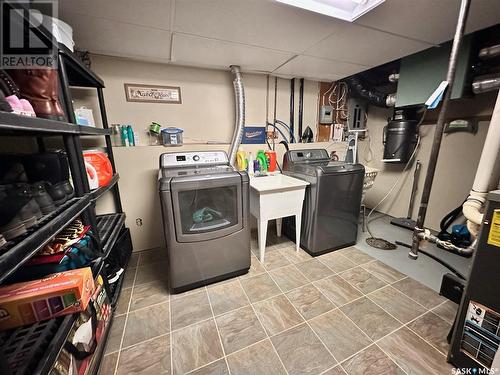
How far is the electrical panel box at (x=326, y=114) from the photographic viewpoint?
2771 mm

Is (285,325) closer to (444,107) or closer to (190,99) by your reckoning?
(444,107)

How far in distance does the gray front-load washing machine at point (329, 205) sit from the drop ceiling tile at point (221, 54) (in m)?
1.08

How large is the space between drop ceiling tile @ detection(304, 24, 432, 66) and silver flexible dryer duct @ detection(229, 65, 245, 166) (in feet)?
2.29

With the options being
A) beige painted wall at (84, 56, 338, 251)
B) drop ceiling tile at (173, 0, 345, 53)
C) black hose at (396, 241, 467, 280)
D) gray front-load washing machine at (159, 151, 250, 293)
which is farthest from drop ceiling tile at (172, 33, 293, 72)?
black hose at (396, 241, 467, 280)

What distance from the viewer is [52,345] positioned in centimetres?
69

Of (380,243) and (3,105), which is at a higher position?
(3,105)

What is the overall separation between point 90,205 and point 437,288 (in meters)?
2.51

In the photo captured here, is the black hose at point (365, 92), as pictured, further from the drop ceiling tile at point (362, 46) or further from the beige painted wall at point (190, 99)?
the drop ceiling tile at point (362, 46)

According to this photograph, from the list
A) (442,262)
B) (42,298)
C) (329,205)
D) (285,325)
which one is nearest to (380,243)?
(442,262)

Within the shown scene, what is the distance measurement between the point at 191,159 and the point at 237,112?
0.77m

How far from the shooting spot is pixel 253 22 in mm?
1313

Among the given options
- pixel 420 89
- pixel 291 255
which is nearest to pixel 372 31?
pixel 420 89

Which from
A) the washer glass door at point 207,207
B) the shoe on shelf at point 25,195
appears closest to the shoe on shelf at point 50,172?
the shoe on shelf at point 25,195

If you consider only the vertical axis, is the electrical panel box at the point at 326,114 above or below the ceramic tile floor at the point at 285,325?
above
